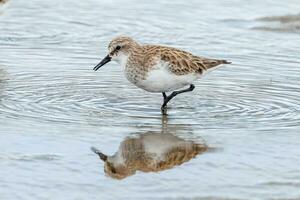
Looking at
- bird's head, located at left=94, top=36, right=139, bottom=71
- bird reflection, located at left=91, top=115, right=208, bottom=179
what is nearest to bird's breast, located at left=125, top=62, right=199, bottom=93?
bird's head, located at left=94, top=36, right=139, bottom=71

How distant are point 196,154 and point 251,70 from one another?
3.87m

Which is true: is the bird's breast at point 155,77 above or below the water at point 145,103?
above

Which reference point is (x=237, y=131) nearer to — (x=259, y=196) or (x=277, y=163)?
(x=277, y=163)

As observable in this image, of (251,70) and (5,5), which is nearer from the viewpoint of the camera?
(251,70)

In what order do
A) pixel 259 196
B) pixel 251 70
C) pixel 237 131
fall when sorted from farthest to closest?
pixel 251 70 < pixel 237 131 < pixel 259 196

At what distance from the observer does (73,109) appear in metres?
10.0

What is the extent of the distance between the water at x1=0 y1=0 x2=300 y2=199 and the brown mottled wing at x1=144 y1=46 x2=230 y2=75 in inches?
16.9

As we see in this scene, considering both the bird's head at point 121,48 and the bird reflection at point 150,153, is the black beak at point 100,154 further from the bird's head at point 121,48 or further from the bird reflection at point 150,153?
the bird's head at point 121,48

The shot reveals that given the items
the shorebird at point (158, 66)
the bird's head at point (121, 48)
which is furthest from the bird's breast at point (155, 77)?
the bird's head at point (121, 48)

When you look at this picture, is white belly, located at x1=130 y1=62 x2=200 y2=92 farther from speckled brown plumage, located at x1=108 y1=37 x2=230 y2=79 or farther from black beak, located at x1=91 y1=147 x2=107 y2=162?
black beak, located at x1=91 y1=147 x2=107 y2=162

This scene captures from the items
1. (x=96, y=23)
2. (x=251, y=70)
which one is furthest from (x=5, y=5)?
(x=251, y=70)

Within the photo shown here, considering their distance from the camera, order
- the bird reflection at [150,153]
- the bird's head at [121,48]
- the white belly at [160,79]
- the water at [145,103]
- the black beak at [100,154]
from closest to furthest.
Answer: the water at [145,103], the bird reflection at [150,153], the black beak at [100,154], the white belly at [160,79], the bird's head at [121,48]

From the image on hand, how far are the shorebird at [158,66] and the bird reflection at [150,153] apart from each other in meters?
0.87

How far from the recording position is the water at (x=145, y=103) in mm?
7621
